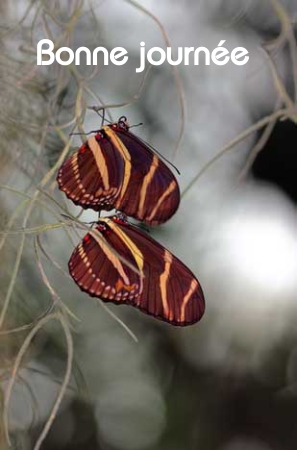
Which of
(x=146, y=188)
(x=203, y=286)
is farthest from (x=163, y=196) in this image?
(x=203, y=286)

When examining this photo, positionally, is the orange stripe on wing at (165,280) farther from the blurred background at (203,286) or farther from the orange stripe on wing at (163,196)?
the blurred background at (203,286)

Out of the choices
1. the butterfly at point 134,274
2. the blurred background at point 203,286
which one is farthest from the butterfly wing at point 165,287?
the blurred background at point 203,286

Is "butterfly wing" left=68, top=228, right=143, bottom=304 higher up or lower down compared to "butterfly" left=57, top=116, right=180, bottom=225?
lower down

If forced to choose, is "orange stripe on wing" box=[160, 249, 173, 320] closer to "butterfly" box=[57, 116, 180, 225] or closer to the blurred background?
"butterfly" box=[57, 116, 180, 225]

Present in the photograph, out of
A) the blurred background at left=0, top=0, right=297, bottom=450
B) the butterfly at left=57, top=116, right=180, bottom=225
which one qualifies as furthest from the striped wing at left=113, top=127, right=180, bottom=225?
the blurred background at left=0, top=0, right=297, bottom=450

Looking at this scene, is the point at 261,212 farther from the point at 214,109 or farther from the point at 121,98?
the point at 121,98

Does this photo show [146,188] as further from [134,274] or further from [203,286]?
[203,286]
